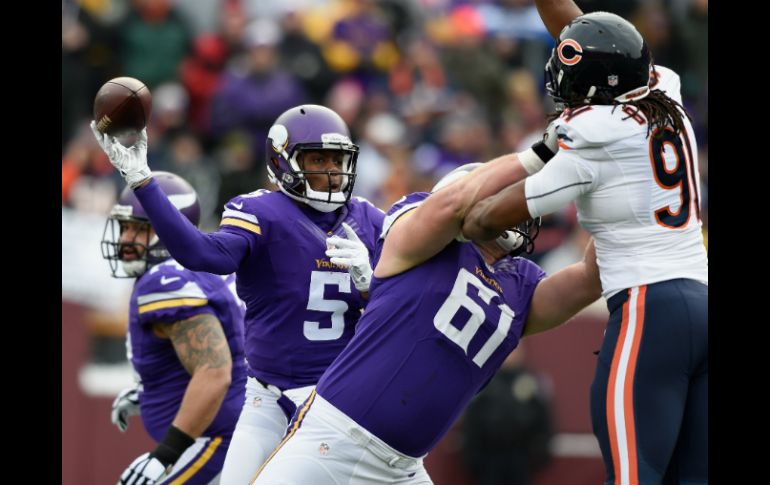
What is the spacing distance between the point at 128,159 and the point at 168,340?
4.75ft

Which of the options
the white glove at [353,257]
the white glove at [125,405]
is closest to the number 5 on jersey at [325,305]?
the white glove at [353,257]

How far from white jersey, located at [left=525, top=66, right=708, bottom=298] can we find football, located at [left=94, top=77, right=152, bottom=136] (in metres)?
1.76

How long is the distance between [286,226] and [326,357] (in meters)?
0.61

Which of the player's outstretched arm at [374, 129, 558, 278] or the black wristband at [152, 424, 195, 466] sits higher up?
the player's outstretched arm at [374, 129, 558, 278]

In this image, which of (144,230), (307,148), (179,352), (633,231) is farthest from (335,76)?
(633,231)

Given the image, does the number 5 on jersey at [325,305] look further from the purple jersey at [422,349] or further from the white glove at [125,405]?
the white glove at [125,405]

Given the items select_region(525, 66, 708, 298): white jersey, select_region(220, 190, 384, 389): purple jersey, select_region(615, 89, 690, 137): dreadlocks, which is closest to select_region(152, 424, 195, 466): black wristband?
select_region(220, 190, 384, 389): purple jersey

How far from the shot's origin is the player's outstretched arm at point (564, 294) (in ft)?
14.8

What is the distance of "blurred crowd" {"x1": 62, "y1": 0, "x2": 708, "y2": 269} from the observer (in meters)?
11.3

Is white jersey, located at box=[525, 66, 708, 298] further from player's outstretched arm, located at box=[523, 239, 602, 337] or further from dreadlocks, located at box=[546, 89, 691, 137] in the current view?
player's outstretched arm, located at box=[523, 239, 602, 337]

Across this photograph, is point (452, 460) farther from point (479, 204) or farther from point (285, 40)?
point (479, 204)

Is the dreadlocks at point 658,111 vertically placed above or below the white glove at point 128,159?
above

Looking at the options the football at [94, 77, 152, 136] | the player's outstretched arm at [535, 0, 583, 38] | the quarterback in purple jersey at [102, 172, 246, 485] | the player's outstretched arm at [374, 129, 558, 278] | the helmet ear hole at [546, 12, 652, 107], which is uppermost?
the player's outstretched arm at [535, 0, 583, 38]

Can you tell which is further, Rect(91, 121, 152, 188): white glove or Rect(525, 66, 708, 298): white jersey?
Rect(91, 121, 152, 188): white glove
